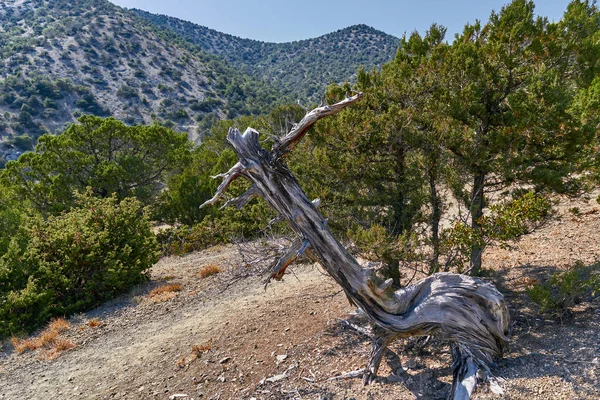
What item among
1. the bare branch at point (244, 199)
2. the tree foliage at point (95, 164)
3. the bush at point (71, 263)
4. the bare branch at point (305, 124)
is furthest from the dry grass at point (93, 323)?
the tree foliage at point (95, 164)

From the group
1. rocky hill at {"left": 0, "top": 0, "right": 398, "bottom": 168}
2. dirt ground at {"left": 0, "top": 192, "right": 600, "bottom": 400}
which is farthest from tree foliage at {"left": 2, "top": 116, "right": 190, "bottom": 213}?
rocky hill at {"left": 0, "top": 0, "right": 398, "bottom": 168}

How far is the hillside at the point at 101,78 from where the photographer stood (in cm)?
5347

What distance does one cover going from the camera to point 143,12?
12850 cm

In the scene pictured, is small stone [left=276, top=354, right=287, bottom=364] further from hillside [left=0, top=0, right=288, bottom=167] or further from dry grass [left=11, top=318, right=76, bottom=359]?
hillside [left=0, top=0, right=288, bottom=167]

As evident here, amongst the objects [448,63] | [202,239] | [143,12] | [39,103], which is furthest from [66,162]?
[143,12]

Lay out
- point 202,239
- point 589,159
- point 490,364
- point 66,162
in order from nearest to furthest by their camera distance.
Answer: point 490,364 → point 589,159 → point 202,239 → point 66,162

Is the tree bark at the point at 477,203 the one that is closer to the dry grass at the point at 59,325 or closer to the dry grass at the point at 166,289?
the dry grass at the point at 166,289

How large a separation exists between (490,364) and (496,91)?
4.24 metres

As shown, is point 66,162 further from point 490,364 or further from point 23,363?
point 490,364

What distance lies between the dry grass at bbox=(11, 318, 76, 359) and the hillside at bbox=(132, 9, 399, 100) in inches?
2848

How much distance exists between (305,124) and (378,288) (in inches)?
90.5

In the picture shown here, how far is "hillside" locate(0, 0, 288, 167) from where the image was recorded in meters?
53.5

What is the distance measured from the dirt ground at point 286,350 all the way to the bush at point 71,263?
0.87 m

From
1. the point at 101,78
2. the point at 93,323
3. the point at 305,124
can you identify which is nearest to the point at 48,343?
the point at 93,323
